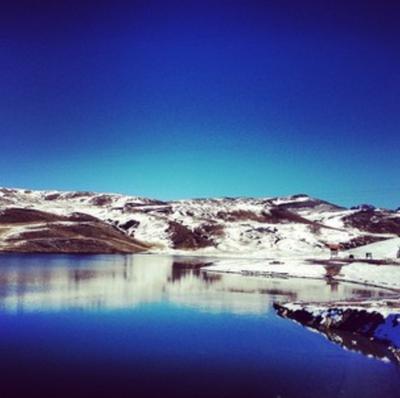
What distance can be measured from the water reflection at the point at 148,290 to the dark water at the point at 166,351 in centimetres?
29

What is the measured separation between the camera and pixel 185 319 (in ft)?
150

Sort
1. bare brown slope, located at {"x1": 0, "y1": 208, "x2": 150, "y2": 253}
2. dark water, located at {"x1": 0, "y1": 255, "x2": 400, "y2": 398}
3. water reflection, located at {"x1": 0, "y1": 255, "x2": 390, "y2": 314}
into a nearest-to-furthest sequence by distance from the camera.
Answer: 1. dark water, located at {"x1": 0, "y1": 255, "x2": 400, "y2": 398}
2. water reflection, located at {"x1": 0, "y1": 255, "x2": 390, "y2": 314}
3. bare brown slope, located at {"x1": 0, "y1": 208, "x2": 150, "y2": 253}

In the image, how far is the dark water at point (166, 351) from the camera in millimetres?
26750

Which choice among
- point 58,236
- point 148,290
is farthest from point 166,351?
point 58,236

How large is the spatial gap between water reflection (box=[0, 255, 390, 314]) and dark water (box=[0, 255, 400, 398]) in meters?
0.29

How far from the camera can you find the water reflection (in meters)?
53.0

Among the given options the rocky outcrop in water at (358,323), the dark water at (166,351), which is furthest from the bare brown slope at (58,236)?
the rocky outcrop in water at (358,323)

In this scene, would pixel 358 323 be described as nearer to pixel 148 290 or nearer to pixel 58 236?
pixel 148 290

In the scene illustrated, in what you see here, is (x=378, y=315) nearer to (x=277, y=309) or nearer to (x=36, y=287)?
(x=277, y=309)

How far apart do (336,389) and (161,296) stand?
36.5 metres

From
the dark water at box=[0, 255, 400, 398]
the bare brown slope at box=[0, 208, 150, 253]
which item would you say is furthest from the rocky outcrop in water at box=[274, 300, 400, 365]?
the bare brown slope at box=[0, 208, 150, 253]

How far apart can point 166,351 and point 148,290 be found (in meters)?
33.8

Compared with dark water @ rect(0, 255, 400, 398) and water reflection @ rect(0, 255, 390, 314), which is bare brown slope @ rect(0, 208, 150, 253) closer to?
water reflection @ rect(0, 255, 390, 314)

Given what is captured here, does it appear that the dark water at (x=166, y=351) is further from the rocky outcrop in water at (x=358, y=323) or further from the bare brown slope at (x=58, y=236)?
the bare brown slope at (x=58, y=236)
